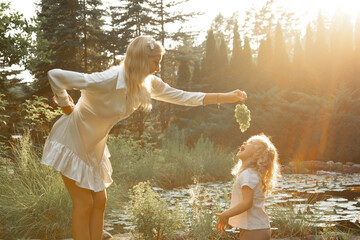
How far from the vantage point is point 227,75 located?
16688 mm

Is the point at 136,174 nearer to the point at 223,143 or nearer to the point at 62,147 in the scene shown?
the point at 62,147

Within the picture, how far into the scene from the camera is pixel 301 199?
4828mm

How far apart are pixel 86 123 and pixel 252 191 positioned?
4.07 ft

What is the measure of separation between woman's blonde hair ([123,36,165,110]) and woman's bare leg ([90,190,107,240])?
2.29ft

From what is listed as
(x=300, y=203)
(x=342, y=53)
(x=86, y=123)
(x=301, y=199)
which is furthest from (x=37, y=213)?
(x=342, y=53)

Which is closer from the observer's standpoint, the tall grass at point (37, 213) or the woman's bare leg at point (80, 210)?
the woman's bare leg at point (80, 210)

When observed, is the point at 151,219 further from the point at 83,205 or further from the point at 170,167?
the point at 170,167

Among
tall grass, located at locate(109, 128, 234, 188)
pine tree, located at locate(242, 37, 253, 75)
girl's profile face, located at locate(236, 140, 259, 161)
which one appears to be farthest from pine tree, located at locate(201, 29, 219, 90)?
girl's profile face, located at locate(236, 140, 259, 161)

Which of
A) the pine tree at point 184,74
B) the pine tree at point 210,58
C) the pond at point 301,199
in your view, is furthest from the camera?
the pine tree at point 184,74

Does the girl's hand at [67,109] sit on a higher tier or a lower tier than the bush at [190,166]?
higher

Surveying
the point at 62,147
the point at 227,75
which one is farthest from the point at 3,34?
the point at 227,75

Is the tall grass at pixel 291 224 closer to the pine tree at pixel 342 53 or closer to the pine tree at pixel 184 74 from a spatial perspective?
the pine tree at pixel 342 53

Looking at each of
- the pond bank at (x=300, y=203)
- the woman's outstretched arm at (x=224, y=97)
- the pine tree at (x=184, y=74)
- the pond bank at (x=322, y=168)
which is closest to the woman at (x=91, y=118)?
the woman's outstretched arm at (x=224, y=97)

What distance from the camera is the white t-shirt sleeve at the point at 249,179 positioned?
7.77 feet
